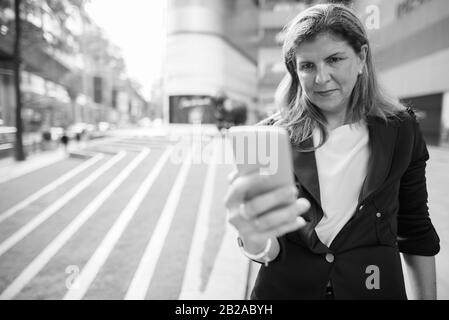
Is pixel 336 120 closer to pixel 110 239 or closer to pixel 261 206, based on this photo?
pixel 261 206

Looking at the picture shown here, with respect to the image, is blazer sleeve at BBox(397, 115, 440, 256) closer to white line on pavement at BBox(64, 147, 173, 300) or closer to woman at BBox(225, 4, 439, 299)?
woman at BBox(225, 4, 439, 299)

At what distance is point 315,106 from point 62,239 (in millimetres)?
1401

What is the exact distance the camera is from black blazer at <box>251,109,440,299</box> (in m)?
0.77

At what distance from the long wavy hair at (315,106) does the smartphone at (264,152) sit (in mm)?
350

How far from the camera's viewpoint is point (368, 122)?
2.72 feet

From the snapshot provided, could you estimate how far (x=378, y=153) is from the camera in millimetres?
784

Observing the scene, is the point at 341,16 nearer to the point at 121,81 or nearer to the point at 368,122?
the point at 368,122

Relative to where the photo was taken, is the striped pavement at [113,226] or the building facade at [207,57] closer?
the striped pavement at [113,226]

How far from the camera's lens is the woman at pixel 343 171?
28.2 inches

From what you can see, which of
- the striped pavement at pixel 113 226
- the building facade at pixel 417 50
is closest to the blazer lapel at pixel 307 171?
the building facade at pixel 417 50

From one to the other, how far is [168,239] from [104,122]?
36.1 inches

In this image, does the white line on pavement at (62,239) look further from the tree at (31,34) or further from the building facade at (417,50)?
the building facade at (417,50)

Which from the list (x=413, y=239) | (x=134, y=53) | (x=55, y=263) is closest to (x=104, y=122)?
(x=134, y=53)
